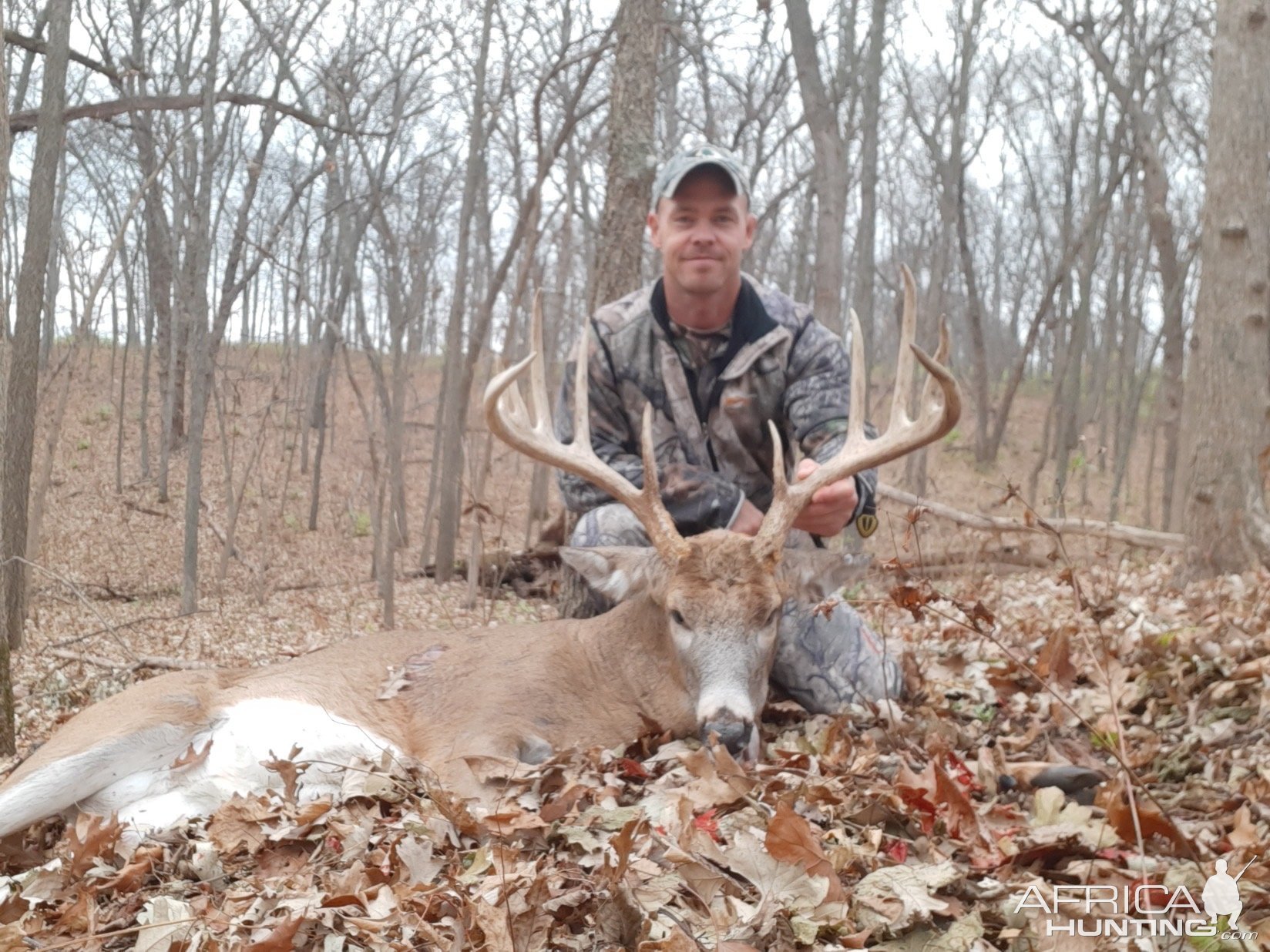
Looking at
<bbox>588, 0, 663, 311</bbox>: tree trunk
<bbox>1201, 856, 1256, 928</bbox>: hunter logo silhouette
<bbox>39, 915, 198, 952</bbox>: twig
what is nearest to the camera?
<bbox>1201, 856, 1256, 928</bbox>: hunter logo silhouette

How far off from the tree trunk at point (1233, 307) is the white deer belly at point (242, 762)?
187 inches

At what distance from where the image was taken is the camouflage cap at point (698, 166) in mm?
5035

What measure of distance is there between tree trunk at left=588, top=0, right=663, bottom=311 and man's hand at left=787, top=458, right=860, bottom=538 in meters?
3.19

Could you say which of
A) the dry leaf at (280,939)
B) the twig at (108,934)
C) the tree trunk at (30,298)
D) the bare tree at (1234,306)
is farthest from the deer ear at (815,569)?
the tree trunk at (30,298)

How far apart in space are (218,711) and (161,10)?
1407 cm

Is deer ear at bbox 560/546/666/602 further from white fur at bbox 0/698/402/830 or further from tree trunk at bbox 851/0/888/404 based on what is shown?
tree trunk at bbox 851/0/888/404

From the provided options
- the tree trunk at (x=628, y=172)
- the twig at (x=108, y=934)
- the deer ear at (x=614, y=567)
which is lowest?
the twig at (x=108, y=934)

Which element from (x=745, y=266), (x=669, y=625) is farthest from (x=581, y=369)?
(x=745, y=266)

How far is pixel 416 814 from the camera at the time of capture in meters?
3.31

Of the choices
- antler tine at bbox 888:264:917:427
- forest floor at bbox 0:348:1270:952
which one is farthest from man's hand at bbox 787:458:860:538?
forest floor at bbox 0:348:1270:952

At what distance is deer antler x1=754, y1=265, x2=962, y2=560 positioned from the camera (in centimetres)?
413

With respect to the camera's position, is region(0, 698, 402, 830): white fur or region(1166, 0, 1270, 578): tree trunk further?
region(1166, 0, 1270, 578): tree trunk

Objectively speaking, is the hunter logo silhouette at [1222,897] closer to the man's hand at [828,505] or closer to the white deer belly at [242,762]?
the man's hand at [828,505]

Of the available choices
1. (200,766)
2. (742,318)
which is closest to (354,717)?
(200,766)
